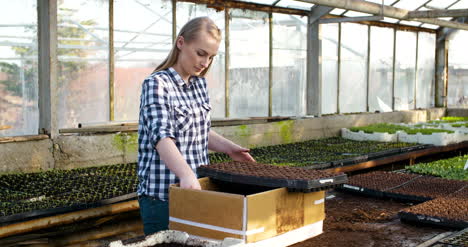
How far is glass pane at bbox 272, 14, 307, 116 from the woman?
6351 mm

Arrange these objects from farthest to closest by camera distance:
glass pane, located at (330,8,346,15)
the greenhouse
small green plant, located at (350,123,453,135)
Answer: glass pane, located at (330,8,346,15) → small green plant, located at (350,123,453,135) → the greenhouse

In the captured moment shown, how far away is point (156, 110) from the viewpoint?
6.30 feet

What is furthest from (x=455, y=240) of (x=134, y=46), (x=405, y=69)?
(x=405, y=69)

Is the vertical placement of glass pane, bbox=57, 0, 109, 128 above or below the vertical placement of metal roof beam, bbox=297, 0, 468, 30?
below

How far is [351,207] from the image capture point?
2768 millimetres

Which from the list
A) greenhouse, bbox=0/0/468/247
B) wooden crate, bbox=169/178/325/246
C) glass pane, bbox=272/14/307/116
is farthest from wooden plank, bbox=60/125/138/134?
wooden crate, bbox=169/178/325/246

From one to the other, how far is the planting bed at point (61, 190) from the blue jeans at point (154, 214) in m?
1.74

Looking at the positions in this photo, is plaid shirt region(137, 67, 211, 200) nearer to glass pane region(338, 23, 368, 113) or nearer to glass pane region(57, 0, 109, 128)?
glass pane region(57, 0, 109, 128)

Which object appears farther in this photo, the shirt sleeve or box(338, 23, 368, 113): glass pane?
box(338, 23, 368, 113): glass pane

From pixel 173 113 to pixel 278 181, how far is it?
0.45 m

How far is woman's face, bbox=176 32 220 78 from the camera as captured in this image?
2.01m

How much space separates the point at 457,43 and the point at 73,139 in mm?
9640

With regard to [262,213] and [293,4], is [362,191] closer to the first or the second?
[262,213]

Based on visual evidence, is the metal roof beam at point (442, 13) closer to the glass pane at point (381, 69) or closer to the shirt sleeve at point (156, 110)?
the glass pane at point (381, 69)
